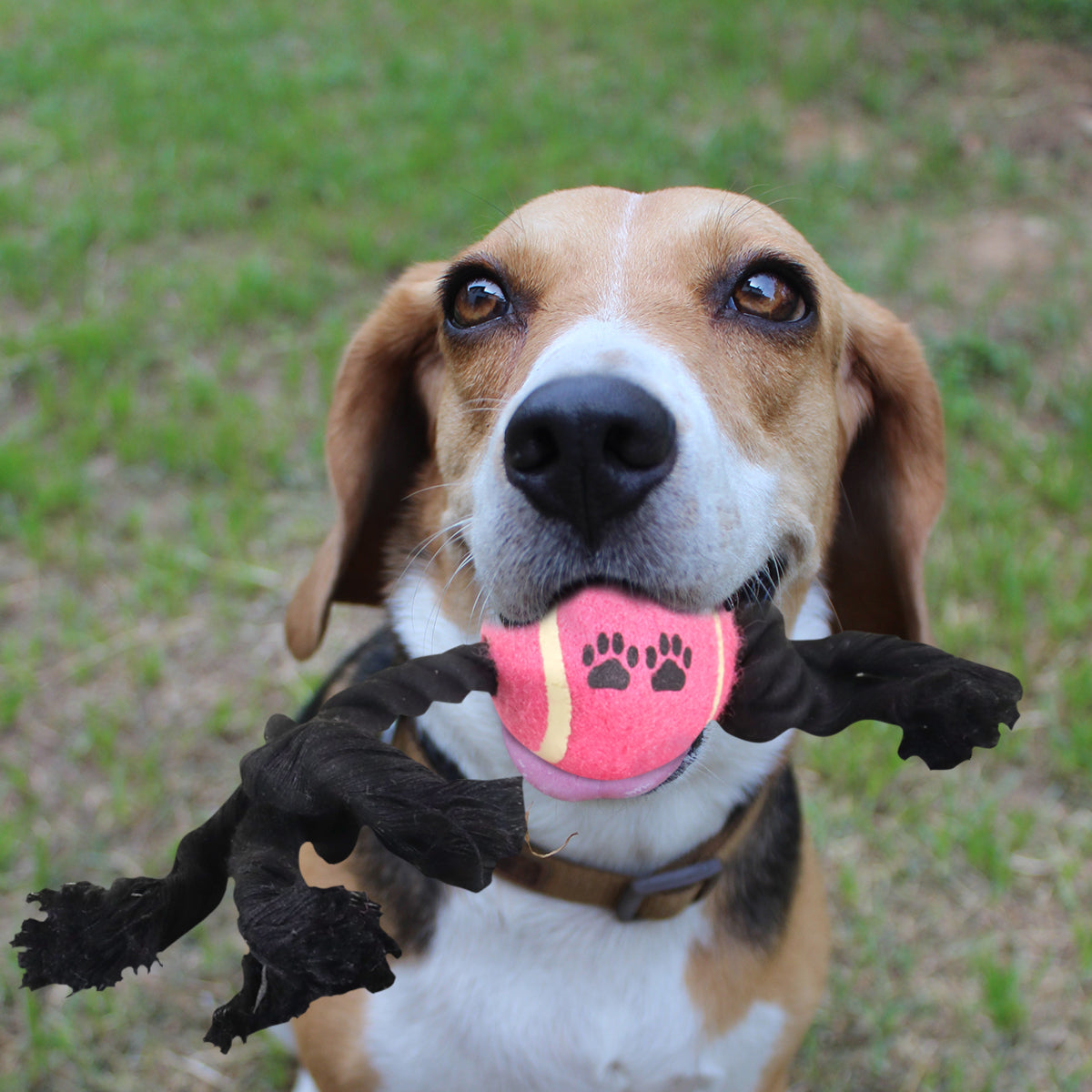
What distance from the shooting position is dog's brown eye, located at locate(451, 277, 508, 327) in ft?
7.42

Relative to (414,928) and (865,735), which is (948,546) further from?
(414,928)

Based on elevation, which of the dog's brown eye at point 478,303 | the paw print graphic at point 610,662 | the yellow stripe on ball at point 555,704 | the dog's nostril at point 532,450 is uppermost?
the dog's nostril at point 532,450

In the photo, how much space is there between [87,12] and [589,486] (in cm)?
863

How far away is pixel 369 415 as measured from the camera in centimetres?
260

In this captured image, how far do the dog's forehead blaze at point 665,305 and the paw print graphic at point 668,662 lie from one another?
1.66 feet

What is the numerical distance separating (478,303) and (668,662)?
103 cm

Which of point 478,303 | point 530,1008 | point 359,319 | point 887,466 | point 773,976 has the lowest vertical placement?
point 359,319

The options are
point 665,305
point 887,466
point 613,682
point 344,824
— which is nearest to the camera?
point 344,824

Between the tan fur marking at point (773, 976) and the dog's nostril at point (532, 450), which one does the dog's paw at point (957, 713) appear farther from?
the tan fur marking at point (773, 976)

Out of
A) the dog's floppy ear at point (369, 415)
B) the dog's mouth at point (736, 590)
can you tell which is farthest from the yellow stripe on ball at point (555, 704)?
the dog's floppy ear at point (369, 415)

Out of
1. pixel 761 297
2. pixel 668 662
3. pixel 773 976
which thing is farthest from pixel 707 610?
pixel 773 976

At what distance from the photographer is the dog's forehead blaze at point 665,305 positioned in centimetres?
206

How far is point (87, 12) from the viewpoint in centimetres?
830

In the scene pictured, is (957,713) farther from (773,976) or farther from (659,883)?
(773,976)
